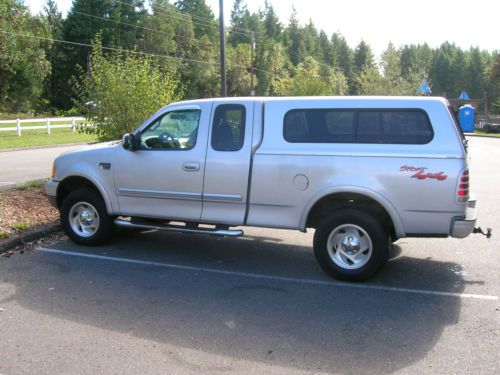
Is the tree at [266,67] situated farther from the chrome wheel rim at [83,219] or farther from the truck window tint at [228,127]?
the truck window tint at [228,127]

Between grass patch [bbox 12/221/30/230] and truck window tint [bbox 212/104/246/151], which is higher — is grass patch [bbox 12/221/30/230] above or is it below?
below

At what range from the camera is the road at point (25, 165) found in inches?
503

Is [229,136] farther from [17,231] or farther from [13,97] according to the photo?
[13,97]

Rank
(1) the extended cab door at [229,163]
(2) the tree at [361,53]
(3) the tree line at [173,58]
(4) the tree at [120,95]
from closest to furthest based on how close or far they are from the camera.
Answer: (1) the extended cab door at [229,163] < (4) the tree at [120,95] < (3) the tree line at [173,58] < (2) the tree at [361,53]

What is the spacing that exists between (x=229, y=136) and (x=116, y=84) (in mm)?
5497

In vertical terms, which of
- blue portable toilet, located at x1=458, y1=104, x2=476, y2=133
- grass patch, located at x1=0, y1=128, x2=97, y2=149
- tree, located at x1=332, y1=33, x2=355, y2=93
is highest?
tree, located at x1=332, y1=33, x2=355, y2=93

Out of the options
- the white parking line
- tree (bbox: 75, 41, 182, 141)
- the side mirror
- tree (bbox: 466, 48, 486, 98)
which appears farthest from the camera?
tree (bbox: 466, 48, 486, 98)

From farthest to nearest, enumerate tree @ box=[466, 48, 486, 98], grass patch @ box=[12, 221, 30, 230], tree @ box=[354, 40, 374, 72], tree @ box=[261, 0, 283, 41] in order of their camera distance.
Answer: tree @ box=[354, 40, 374, 72] → tree @ box=[261, 0, 283, 41] → tree @ box=[466, 48, 486, 98] → grass patch @ box=[12, 221, 30, 230]

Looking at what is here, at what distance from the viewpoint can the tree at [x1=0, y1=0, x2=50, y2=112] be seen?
3453 centimetres

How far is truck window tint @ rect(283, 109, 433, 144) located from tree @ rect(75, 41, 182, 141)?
572 centimetres

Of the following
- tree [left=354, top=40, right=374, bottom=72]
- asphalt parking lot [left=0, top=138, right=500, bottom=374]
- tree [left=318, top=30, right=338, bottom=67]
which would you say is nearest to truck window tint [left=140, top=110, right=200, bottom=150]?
asphalt parking lot [left=0, top=138, right=500, bottom=374]

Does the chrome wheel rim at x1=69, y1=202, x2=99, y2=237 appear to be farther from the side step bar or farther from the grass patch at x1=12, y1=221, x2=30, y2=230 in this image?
the grass patch at x1=12, y1=221, x2=30, y2=230

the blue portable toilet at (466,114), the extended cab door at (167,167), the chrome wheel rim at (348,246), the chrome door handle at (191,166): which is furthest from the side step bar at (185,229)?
the blue portable toilet at (466,114)

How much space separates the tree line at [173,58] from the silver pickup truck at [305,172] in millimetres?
5463
